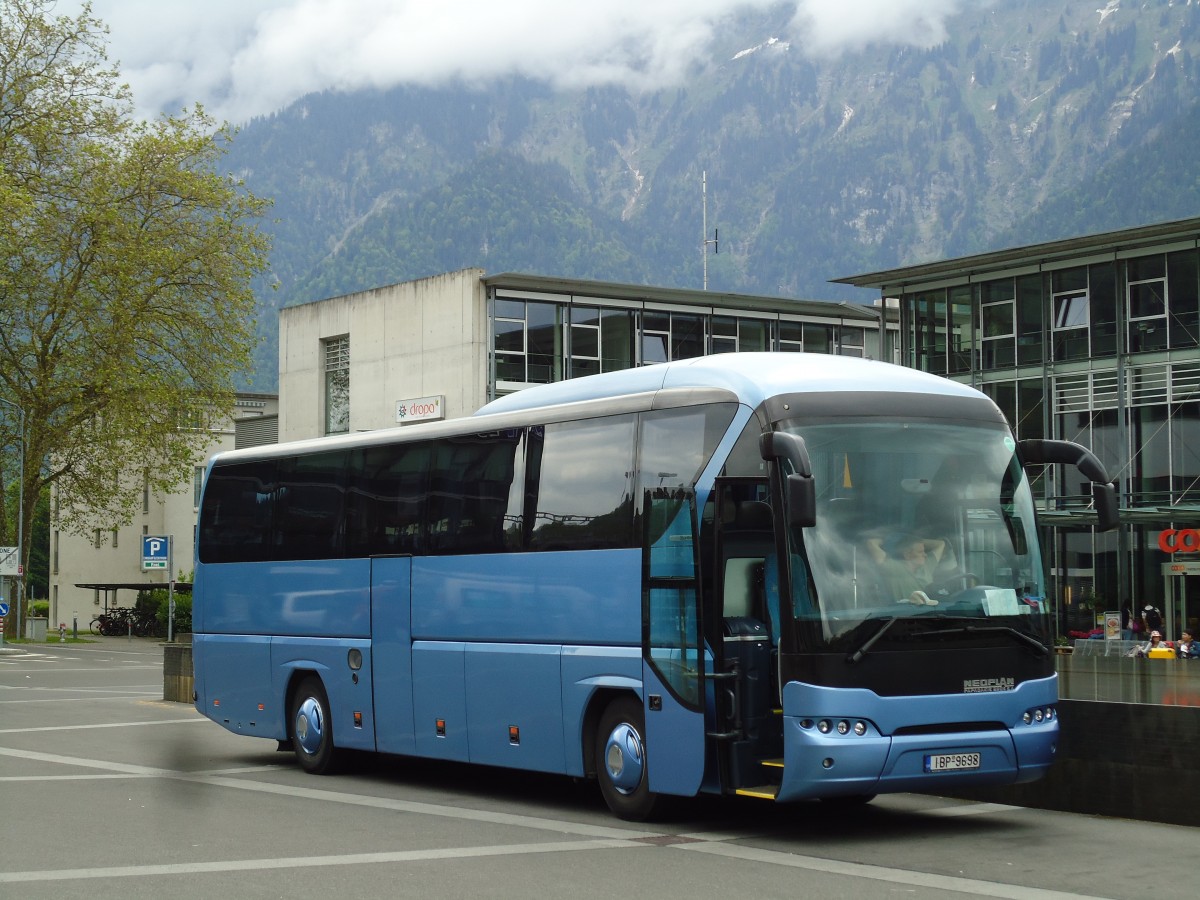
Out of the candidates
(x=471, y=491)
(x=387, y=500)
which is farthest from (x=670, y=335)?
(x=471, y=491)

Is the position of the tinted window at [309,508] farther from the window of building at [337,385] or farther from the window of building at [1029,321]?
the window of building at [337,385]

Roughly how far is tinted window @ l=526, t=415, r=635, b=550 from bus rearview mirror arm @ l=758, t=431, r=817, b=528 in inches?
76.4

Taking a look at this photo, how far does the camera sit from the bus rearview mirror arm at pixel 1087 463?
1218 centimetres

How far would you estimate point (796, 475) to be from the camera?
11039 mm

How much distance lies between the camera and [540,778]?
17.0m

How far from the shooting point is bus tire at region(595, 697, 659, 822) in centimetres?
1264

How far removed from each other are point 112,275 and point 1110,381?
107 ft

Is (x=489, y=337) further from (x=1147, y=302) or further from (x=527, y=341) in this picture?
(x=1147, y=302)

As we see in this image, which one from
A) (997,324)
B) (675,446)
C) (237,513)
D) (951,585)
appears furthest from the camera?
(997,324)

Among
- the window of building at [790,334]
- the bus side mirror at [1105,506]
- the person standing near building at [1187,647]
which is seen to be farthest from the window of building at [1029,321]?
the bus side mirror at [1105,506]

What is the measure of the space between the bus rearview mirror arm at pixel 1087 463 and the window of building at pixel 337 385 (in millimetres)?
50711

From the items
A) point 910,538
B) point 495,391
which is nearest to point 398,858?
point 910,538

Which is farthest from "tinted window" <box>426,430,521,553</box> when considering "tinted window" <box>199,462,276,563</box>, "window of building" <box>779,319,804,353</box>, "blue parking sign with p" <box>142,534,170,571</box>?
"window of building" <box>779,319,804,353</box>

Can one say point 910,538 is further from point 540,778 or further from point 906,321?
point 906,321
